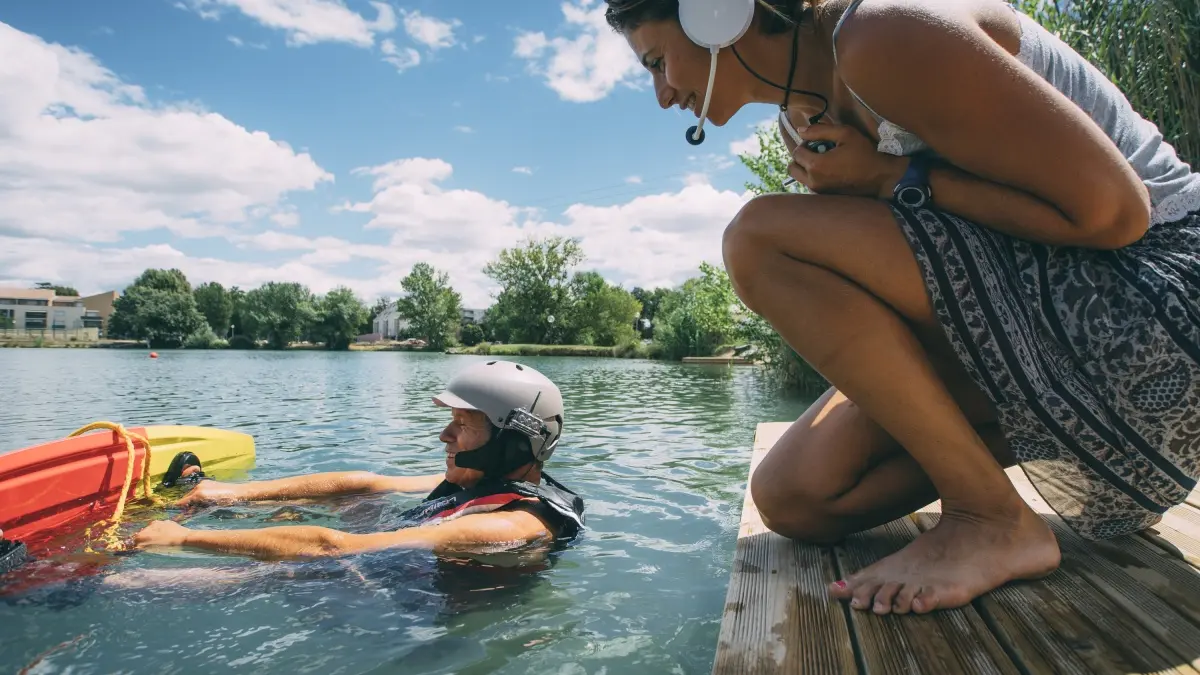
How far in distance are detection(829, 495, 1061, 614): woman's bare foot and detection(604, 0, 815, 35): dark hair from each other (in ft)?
4.45

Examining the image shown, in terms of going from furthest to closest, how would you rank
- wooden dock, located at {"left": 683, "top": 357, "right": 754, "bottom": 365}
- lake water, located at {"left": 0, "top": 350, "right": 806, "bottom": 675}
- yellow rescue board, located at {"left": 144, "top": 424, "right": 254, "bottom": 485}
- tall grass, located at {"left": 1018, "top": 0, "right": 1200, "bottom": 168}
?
1. wooden dock, located at {"left": 683, "top": 357, "right": 754, "bottom": 365}
2. tall grass, located at {"left": 1018, "top": 0, "right": 1200, "bottom": 168}
3. yellow rescue board, located at {"left": 144, "top": 424, "right": 254, "bottom": 485}
4. lake water, located at {"left": 0, "top": 350, "right": 806, "bottom": 675}

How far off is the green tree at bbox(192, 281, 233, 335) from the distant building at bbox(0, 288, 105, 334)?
22002 mm

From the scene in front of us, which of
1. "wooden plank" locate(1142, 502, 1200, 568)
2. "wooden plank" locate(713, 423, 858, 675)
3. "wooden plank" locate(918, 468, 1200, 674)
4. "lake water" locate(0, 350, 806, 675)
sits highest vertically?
"wooden plank" locate(1142, 502, 1200, 568)

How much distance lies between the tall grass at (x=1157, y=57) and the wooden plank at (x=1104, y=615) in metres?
4.70

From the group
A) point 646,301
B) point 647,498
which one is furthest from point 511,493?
point 646,301

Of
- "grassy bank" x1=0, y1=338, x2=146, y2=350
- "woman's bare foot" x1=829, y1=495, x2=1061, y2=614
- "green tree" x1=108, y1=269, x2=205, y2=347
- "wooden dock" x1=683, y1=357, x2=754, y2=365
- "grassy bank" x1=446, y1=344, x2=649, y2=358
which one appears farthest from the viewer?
"green tree" x1=108, y1=269, x2=205, y2=347

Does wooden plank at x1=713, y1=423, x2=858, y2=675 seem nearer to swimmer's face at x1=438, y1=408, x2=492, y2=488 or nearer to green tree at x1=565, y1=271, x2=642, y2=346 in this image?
swimmer's face at x1=438, y1=408, x2=492, y2=488

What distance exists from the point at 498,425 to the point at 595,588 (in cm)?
111

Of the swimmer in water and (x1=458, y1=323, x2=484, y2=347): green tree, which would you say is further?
(x1=458, y1=323, x2=484, y2=347): green tree

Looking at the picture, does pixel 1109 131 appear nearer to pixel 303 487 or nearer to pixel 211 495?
pixel 303 487

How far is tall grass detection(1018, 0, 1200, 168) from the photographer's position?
530 centimetres

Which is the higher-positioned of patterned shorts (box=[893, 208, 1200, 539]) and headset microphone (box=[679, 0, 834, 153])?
headset microphone (box=[679, 0, 834, 153])

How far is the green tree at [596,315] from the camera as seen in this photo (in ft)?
246

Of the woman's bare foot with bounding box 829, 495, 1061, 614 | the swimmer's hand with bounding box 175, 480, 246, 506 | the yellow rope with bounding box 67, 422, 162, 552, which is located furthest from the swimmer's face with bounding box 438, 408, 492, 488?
the woman's bare foot with bounding box 829, 495, 1061, 614
